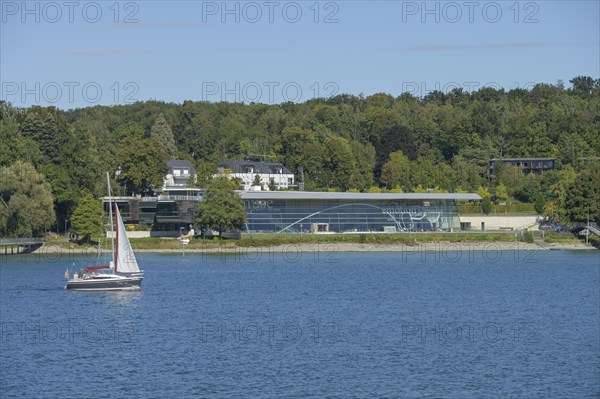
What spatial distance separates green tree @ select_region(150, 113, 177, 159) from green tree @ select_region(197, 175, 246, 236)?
6272 cm

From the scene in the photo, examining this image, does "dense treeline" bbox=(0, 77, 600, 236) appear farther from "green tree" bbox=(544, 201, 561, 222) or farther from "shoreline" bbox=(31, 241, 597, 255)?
"shoreline" bbox=(31, 241, 597, 255)

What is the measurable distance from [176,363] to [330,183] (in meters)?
107

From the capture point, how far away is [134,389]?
37.4 meters

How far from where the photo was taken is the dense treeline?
125 meters

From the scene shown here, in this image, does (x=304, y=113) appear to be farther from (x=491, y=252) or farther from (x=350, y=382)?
(x=350, y=382)

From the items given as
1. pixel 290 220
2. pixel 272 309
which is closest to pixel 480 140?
pixel 290 220

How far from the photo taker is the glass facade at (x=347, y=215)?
371ft

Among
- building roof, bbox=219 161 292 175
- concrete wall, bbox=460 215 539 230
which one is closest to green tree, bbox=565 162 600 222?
concrete wall, bbox=460 215 539 230

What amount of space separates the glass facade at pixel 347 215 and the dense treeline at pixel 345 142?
A: 12867 mm

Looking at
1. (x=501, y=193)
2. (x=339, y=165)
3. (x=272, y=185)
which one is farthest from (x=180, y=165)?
(x=501, y=193)

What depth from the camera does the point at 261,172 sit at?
151 meters

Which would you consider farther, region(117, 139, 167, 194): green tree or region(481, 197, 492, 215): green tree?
region(117, 139, 167, 194): green tree

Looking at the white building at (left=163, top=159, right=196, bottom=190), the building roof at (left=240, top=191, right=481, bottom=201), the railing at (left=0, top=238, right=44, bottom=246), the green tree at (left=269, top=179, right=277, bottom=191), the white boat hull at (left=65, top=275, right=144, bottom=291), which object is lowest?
the white boat hull at (left=65, top=275, right=144, bottom=291)

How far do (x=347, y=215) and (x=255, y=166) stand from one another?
3684 centimetres
